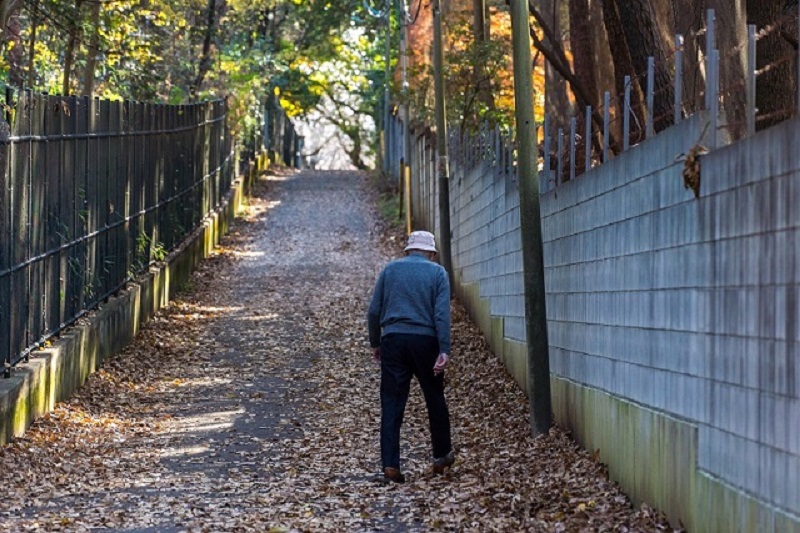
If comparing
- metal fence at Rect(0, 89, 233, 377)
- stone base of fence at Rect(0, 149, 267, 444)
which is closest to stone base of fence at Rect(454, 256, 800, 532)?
stone base of fence at Rect(0, 149, 267, 444)

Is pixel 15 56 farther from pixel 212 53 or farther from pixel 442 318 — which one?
pixel 442 318

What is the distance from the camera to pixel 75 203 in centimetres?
1573

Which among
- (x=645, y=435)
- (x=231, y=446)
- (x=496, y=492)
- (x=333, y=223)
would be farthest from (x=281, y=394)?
(x=333, y=223)

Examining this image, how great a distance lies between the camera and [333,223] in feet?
117

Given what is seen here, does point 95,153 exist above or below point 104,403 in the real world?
above

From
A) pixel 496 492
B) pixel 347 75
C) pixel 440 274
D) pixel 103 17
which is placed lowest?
pixel 496 492

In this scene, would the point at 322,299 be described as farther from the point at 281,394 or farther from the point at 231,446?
the point at 231,446

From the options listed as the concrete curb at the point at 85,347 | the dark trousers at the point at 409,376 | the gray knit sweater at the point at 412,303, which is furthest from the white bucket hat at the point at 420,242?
the concrete curb at the point at 85,347

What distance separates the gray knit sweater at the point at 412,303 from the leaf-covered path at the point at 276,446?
110 centimetres

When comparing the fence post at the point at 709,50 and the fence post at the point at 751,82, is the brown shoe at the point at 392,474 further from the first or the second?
the fence post at the point at 751,82

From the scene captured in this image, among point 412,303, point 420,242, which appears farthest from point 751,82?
point 420,242

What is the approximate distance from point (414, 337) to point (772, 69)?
3599mm

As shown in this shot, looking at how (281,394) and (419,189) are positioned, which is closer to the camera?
(281,394)

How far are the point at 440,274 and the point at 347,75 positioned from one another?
4875cm
